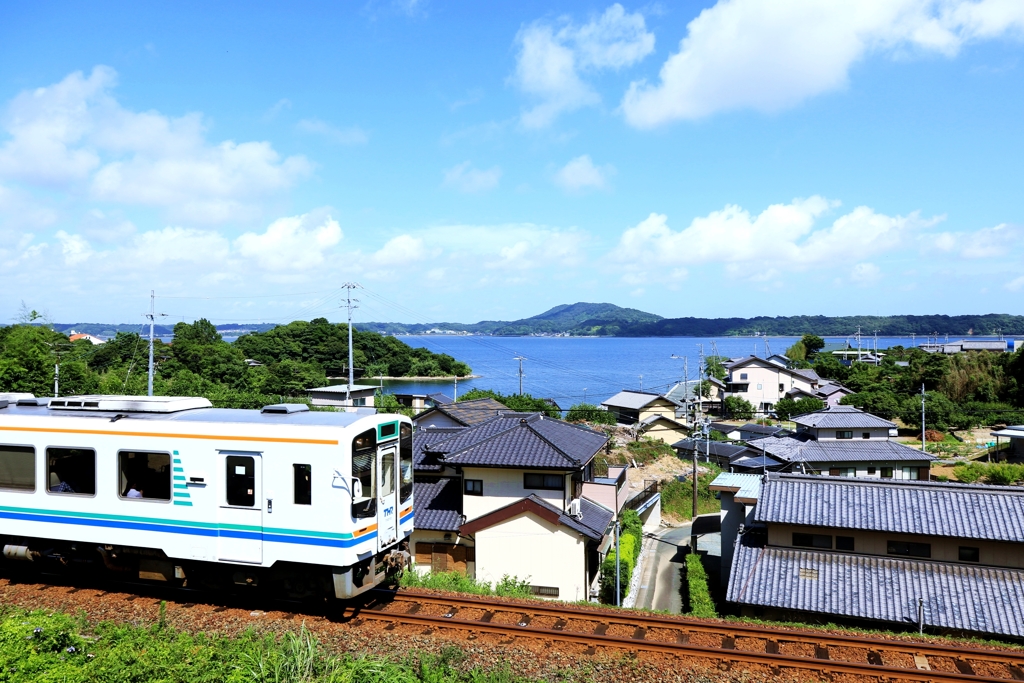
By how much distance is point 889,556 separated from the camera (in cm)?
1320

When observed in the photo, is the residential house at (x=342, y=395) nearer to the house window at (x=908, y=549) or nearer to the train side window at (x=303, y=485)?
the house window at (x=908, y=549)

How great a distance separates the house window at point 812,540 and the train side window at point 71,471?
13.2m

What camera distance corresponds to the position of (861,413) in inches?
1384

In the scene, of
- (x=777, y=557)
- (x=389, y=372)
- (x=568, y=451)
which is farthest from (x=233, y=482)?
(x=389, y=372)

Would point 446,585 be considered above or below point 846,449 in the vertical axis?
above

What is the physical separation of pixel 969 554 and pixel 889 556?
142 centimetres

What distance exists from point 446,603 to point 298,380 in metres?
60.8

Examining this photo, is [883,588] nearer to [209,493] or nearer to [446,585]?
[446,585]

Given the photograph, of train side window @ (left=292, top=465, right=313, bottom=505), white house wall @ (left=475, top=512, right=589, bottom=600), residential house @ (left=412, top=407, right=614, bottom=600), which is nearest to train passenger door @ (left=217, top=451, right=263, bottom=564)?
train side window @ (left=292, top=465, right=313, bottom=505)

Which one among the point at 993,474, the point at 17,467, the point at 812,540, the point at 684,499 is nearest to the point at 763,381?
the point at 993,474

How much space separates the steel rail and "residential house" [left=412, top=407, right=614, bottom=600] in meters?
6.86

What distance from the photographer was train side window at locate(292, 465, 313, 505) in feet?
24.9

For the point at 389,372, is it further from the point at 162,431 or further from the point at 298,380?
the point at 162,431

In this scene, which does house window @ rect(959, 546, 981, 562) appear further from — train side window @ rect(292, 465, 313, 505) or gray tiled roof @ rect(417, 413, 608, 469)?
train side window @ rect(292, 465, 313, 505)
